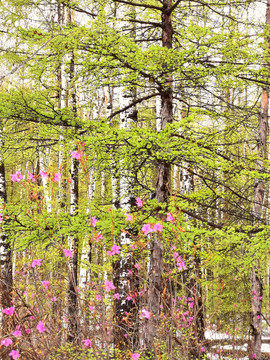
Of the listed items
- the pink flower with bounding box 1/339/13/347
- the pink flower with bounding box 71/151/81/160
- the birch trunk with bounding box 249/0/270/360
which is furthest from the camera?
the birch trunk with bounding box 249/0/270/360

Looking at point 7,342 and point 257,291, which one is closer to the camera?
point 7,342

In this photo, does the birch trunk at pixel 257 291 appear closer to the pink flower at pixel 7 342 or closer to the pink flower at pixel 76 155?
the pink flower at pixel 76 155

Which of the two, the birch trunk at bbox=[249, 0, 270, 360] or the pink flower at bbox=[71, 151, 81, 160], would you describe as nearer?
the pink flower at bbox=[71, 151, 81, 160]

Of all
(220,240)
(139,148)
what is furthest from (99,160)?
(220,240)

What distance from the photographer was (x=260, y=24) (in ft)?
17.5

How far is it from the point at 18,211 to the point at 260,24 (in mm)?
4461

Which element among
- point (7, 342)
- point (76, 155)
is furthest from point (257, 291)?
point (76, 155)

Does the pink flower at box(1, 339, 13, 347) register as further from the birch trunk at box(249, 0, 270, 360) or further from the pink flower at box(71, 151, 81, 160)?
the birch trunk at box(249, 0, 270, 360)

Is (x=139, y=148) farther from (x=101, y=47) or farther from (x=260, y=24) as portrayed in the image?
(x=260, y=24)

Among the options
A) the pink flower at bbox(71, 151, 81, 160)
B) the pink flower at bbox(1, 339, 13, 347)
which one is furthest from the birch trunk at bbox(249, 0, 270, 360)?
the pink flower at bbox(1, 339, 13, 347)

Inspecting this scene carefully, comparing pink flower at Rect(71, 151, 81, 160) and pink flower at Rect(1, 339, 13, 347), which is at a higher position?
pink flower at Rect(71, 151, 81, 160)

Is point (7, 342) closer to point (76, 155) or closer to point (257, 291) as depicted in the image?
point (76, 155)

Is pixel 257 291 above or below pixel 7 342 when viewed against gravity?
below

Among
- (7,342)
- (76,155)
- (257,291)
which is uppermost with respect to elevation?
(76,155)
